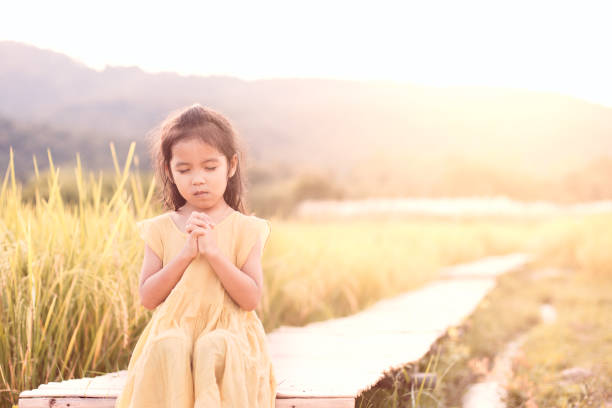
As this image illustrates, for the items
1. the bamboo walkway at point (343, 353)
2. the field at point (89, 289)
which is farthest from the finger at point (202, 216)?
the field at point (89, 289)

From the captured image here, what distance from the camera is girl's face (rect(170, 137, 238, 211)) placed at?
1931 millimetres

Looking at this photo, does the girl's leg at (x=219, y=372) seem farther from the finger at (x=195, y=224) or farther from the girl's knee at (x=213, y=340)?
the finger at (x=195, y=224)

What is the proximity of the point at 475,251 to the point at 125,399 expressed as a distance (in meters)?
8.42

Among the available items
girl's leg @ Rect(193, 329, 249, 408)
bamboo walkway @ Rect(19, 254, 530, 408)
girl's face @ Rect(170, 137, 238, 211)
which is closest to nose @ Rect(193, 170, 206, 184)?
girl's face @ Rect(170, 137, 238, 211)

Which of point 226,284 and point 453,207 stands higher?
point 226,284

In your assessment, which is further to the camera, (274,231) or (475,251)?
(475,251)

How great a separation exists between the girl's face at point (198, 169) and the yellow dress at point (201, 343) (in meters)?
0.13

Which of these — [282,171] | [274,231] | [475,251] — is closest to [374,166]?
[282,171]

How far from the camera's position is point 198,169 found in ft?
6.39

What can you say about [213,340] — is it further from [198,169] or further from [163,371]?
[198,169]

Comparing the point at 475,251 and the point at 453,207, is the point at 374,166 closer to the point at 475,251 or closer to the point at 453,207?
the point at 453,207

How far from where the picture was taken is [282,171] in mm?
33094

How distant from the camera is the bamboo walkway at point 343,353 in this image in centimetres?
217

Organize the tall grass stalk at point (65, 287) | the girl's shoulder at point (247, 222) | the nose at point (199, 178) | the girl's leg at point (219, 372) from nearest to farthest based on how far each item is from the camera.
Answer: the girl's leg at point (219, 372)
the nose at point (199, 178)
the girl's shoulder at point (247, 222)
the tall grass stalk at point (65, 287)
